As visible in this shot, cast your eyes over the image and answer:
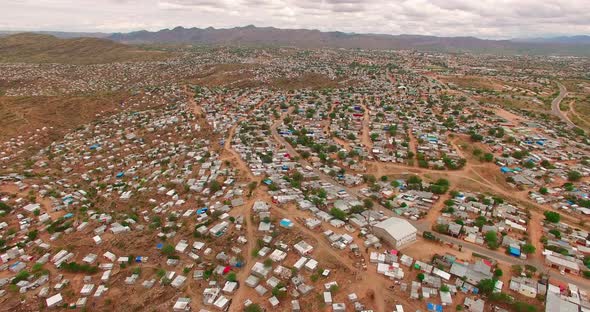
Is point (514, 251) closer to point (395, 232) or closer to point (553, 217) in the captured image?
point (553, 217)

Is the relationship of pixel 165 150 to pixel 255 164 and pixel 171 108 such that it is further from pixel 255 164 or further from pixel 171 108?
→ pixel 171 108

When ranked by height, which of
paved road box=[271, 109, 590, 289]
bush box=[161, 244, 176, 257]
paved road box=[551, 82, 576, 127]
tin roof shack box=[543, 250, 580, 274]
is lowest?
bush box=[161, 244, 176, 257]

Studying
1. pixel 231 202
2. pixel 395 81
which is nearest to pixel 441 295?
pixel 231 202

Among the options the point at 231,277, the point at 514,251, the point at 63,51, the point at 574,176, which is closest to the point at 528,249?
Answer: the point at 514,251

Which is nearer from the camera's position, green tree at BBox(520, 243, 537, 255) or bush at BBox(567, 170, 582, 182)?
green tree at BBox(520, 243, 537, 255)

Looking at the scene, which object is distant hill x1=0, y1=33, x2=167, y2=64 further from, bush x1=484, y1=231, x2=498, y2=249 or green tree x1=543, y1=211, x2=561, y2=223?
green tree x1=543, y1=211, x2=561, y2=223

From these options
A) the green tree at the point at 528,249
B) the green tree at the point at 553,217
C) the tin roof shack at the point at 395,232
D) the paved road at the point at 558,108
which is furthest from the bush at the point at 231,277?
the paved road at the point at 558,108

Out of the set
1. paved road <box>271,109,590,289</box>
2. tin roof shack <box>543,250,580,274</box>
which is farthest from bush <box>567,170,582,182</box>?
paved road <box>271,109,590,289</box>

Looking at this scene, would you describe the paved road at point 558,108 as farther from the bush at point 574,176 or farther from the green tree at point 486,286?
the green tree at point 486,286
